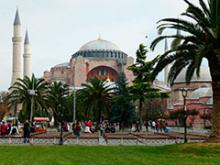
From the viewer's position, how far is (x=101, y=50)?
109812 mm

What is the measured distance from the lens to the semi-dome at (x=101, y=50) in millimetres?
110062

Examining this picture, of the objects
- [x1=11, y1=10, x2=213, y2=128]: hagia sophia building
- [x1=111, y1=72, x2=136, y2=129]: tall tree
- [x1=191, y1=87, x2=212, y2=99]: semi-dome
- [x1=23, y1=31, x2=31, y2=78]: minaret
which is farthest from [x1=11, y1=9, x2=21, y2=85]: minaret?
[x1=111, y1=72, x2=136, y2=129]: tall tree

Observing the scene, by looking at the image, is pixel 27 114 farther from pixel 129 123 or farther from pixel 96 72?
pixel 96 72

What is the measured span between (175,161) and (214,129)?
14.3 ft

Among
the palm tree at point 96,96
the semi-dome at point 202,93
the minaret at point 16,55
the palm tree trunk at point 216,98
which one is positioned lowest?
the palm tree trunk at point 216,98

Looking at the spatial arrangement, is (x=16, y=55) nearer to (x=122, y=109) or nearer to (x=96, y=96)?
(x=122, y=109)

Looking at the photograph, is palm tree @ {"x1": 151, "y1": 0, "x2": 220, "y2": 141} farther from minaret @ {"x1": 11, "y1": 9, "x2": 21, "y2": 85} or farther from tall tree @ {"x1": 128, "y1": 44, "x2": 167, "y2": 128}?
minaret @ {"x1": 11, "y1": 9, "x2": 21, "y2": 85}

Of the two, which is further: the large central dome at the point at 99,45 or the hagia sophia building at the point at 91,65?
the large central dome at the point at 99,45

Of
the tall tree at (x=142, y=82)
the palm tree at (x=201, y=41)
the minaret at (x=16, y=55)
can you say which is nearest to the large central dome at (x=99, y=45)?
the minaret at (x=16, y=55)

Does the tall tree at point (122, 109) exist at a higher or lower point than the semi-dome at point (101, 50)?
lower

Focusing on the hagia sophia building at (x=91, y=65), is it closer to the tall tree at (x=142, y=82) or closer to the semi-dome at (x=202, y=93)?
the semi-dome at (x=202, y=93)

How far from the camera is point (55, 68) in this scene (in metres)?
118

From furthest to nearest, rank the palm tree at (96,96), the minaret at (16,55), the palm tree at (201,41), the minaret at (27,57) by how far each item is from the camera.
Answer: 1. the minaret at (27,57)
2. the minaret at (16,55)
3. the palm tree at (96,96)
4. the palm tree at (201,41)

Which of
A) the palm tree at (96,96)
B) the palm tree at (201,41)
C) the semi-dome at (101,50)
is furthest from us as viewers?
the semi-dome at (101,50)
